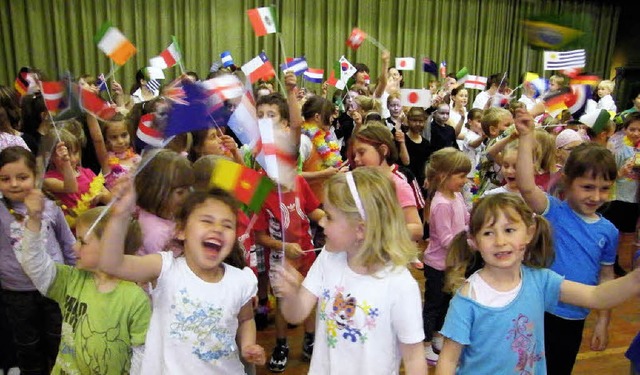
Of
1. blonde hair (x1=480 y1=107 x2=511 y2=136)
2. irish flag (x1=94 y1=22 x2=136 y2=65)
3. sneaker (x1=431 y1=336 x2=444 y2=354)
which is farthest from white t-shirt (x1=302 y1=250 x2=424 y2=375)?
blonde hair (x1=480 y1=107 x2=511 y2=136)

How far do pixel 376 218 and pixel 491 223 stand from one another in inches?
14.6

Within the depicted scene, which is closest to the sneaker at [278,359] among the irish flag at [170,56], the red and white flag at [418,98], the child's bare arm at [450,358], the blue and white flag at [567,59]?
the child's bare arm at [450,358]

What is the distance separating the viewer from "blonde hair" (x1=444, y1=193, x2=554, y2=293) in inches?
61.0

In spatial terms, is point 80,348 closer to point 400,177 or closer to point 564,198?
point 400,177

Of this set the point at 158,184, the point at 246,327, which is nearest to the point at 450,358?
the point at 246,327

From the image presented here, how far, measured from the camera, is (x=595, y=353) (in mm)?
3066

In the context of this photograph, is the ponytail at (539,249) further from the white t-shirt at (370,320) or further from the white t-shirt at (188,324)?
the white t-shirt at (188,324)

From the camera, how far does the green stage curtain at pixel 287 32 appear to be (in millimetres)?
7457

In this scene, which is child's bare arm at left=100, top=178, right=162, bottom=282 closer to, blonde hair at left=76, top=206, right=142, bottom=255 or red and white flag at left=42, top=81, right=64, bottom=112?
blonde hair at left=76, top=206, right=142, bottom=255

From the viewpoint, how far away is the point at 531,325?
59.6 inches

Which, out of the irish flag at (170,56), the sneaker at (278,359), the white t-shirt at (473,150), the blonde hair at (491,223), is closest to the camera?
the blonde hair at (491,223)

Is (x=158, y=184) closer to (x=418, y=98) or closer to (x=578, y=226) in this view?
(x=578, y=226)

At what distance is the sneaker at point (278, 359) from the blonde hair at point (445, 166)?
3.91 feet

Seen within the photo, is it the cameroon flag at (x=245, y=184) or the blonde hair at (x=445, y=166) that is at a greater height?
the cameroon flag at (x=245, y=184)
